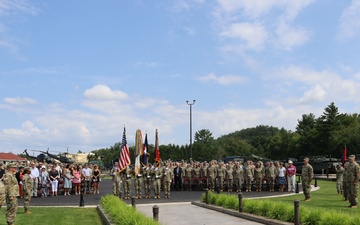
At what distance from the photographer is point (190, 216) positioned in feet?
50.6

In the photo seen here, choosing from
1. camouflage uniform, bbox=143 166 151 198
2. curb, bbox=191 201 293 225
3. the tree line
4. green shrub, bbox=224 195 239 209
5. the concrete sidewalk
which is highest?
the tree line

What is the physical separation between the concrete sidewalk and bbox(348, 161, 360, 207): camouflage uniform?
4.86 meters

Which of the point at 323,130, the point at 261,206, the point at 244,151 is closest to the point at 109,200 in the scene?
the point at 261,206

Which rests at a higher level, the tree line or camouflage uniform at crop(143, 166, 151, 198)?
the tree line

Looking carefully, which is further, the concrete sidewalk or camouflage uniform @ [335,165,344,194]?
camouflage uniform @ [335,165,344,194]

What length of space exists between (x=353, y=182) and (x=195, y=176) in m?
13.1

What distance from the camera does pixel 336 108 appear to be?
8144 centimetres

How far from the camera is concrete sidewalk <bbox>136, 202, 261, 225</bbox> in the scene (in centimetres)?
1377

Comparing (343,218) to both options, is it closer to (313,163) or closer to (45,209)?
(45,209)

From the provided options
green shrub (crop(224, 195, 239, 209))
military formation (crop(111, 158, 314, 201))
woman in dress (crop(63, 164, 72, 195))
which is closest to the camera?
green shrub (crop(224, 195, 239, 209))

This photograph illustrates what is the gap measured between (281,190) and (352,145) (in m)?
44.3

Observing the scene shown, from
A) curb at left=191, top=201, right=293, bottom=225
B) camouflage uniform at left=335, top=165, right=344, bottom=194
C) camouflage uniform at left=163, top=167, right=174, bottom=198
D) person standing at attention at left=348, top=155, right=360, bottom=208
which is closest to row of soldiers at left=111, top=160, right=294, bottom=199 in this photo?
camouflage uniform at left=163, top=167, right=174, bottom=198

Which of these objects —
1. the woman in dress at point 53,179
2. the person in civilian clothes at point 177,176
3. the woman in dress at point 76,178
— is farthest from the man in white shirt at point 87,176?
the person in civilian clothes at point 177,176

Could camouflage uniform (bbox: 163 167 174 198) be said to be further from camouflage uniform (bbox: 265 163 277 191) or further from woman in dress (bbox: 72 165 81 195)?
camouflage uniform (bbox: 265 163 277 191)
